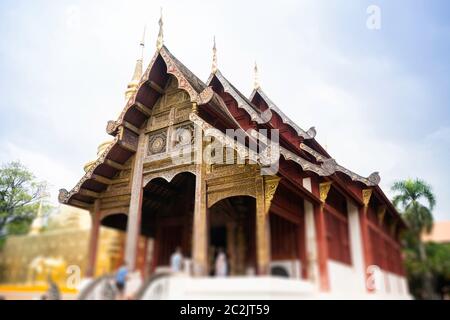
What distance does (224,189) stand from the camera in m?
8.60

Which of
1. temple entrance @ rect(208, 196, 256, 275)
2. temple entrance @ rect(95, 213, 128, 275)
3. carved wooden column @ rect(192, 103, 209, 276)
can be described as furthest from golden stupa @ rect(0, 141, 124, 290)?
carved wooden column @ rect(192, 103, 209, 276)

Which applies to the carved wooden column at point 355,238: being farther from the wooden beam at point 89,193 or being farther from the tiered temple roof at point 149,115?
the wooden beam at point 89,193

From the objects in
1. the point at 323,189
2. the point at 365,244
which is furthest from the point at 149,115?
the point at 365,244

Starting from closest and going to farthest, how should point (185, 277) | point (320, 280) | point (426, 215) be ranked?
point (185, 277) < point (320, 280) < point (426, 215)

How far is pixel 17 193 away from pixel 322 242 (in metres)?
7.39

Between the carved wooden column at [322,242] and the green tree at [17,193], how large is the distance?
Result: 6.80m

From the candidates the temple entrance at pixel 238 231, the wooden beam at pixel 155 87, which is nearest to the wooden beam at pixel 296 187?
the temple entrance at pixel 238 231

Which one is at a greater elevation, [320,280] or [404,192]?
[404,192]

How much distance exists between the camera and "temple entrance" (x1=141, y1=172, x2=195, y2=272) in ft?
39.4

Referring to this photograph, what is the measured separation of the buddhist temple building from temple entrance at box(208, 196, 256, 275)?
0.03 metres
